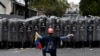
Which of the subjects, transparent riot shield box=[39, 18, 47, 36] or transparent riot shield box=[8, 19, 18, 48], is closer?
transparent riot shield box=[39, 18, 47, 36]

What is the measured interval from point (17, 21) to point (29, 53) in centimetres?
367

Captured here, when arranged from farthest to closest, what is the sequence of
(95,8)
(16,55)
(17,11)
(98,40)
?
(17,11)
(95,8)
(98,40)
(16,55)

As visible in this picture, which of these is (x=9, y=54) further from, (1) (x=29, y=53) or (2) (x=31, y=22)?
(2) (x=31, y=22)

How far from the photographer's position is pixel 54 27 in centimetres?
2522

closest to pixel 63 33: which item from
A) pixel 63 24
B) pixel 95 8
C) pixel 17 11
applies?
pixel 63 24

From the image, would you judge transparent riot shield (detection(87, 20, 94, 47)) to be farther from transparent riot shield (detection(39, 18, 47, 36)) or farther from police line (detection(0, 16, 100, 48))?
transparent riot shield (detection(39, 18, 47, 36))

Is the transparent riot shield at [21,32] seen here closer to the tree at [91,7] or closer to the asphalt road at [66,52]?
the asphalt road at [66,52]

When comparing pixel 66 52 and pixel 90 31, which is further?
pixel 90 31

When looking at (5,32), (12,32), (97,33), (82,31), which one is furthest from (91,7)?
(5,32)

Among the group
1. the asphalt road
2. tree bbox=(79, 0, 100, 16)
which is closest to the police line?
the asphalt road

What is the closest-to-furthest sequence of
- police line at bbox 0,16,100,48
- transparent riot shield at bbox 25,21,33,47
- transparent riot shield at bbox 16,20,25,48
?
1. police line at bbox 0,16,100,48
2. transparent riot shield at bbox 25,21,33,47
3. transparent riot shield at bbox 16,20,25,48

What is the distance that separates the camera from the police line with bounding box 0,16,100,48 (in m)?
25.2

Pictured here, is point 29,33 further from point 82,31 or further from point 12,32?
point 82,31

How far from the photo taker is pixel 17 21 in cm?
2556
